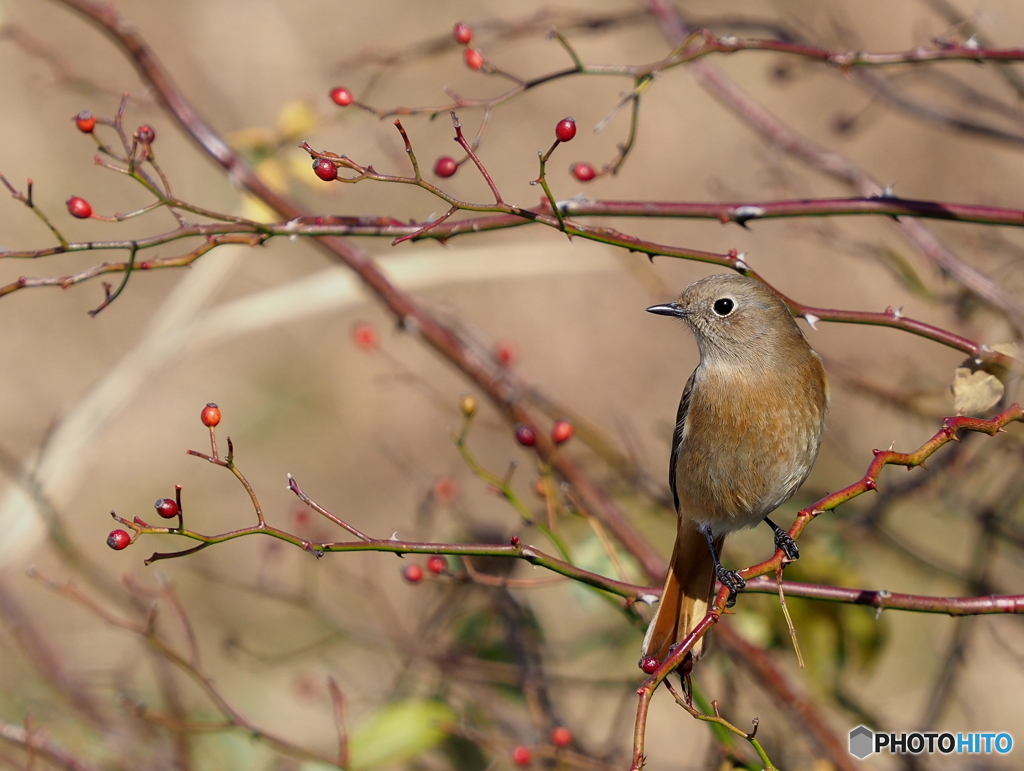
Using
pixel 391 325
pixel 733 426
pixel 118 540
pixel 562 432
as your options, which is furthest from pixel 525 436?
pixel 391 325

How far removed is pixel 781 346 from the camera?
306 cm

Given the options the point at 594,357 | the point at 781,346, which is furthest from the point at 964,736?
the point at 594,357

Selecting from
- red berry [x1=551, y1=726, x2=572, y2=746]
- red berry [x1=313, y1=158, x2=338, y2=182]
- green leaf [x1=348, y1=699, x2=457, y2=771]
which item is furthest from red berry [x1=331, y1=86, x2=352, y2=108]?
red berry [x1=551, y1=726, x2=572, y2=746]

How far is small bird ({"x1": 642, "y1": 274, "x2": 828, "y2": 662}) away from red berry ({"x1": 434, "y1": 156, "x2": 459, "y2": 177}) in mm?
941

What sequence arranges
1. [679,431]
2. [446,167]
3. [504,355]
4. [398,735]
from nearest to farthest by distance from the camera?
1. [446,167]
2. [398,735]
3. [679,431]
4. [504,355]

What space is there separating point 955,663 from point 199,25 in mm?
6519

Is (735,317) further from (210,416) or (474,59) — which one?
(210,416)

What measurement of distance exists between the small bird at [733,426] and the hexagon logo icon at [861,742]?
29.4 inches

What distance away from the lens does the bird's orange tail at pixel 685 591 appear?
9.46 ft

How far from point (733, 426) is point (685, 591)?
1.91ft

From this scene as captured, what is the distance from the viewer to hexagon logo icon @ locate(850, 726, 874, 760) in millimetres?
3375

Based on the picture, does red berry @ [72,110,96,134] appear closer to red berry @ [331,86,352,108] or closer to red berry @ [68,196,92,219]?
red berry @ [68,196,92,219]

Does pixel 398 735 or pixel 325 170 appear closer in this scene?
pixel 325 170

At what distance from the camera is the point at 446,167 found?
93.9 inches
